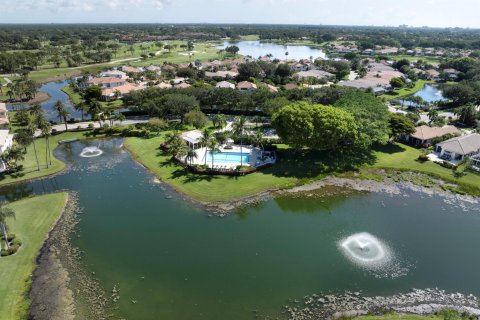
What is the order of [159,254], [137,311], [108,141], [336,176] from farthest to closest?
1. [108,141]
2. [336,176]
3. [159,254]
4. [137,311]

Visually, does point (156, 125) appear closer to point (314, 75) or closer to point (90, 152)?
point (90, 152)

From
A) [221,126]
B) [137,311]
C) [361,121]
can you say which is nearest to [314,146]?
[361,121]

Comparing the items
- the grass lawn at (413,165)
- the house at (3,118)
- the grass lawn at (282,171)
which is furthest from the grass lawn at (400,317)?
the house at (3,118)

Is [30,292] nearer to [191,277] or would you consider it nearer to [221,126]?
[191,277]

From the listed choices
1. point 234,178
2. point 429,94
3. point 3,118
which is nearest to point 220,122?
point 234,178

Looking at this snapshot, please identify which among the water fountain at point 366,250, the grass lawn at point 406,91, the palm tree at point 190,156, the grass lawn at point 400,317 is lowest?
the grass lawn at point 400,317

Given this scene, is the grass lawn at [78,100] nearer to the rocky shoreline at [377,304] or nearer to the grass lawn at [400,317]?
the rocky shoreline at [377,304]

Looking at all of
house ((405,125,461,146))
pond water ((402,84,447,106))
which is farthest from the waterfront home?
pond water ((402,84,447,106))
